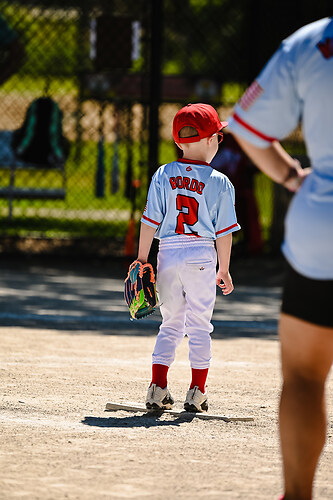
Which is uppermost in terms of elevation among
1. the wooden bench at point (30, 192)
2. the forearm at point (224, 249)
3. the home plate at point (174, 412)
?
the forearm at point (224, 249)

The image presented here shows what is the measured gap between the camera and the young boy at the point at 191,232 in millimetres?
5176

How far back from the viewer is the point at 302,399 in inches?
130

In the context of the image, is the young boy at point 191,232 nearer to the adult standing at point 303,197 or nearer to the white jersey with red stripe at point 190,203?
the white jersey with red stripe at point 190,203

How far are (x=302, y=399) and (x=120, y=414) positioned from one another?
203 centimetres

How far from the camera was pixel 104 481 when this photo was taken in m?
3.97

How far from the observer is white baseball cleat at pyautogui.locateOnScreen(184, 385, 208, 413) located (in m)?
5.26

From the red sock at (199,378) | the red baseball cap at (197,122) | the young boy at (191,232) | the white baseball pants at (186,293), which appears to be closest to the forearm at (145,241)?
the young boy at (191,232)

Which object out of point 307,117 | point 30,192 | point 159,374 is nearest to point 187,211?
point 159,374

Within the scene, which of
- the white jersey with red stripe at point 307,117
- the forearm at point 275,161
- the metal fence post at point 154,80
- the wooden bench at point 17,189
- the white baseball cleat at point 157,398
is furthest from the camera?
the wooden bench at point 17,189

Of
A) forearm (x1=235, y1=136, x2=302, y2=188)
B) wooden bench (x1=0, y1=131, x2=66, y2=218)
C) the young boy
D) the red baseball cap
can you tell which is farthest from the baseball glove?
wooden bench (x1=0, y1=131, x2=66, y2=218)

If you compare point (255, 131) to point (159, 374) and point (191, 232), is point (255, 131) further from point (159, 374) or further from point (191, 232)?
point (159, 374)

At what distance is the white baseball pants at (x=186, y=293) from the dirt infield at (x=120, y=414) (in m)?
0.34

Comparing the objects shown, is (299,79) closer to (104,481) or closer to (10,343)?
(104,481)

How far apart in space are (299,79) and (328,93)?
3.8 inches
